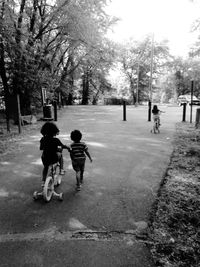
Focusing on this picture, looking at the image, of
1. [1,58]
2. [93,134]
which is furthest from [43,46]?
[93,134]

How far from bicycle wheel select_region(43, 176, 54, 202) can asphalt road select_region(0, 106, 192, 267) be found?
128 millimetres

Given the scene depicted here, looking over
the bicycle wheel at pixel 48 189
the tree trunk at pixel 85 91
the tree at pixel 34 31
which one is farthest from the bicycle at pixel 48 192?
the tree trunk at pixel 85 91

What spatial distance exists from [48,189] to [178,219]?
95.5 inches

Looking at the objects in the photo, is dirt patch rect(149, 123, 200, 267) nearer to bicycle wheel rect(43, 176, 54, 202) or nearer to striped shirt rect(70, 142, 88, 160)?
striped shirt rect(70, 142, 88, 160)

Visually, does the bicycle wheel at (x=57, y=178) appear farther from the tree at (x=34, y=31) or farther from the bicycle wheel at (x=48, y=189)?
the tree at (x=34, y=31)

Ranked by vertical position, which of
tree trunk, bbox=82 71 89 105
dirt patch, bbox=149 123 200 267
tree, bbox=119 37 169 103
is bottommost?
dirt patch, bbox=149 123 200 267

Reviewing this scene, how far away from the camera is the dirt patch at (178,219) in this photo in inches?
118

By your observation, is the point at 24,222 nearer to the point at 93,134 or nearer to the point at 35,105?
the point at 93,134

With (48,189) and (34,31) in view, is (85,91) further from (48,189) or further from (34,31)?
(48,189)

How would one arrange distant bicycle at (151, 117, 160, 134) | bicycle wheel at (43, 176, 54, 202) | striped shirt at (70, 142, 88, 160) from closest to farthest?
bicycle wheel at (43, 176, 54, 202) < striped shirt at (70, 142, 88, 160) < distant bicycle at (151, 117, 160, 134)

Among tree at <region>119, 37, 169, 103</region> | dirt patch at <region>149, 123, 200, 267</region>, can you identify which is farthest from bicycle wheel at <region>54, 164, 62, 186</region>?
tree at <region>119, 37, 169, 103</region>

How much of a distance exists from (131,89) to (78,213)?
152ft

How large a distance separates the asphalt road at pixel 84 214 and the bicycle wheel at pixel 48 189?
13cm

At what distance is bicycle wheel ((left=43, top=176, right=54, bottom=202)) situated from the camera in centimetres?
432
